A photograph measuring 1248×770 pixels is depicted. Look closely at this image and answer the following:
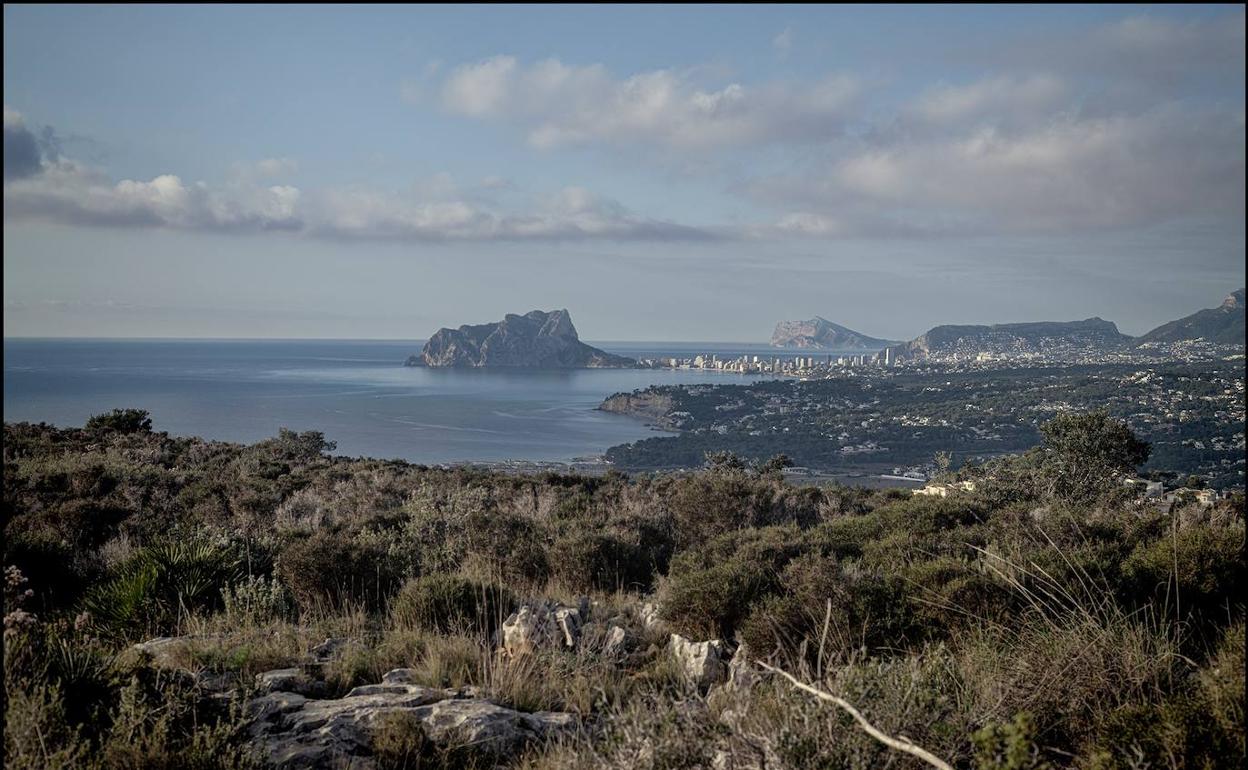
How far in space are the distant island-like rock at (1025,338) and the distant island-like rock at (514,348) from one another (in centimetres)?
7699

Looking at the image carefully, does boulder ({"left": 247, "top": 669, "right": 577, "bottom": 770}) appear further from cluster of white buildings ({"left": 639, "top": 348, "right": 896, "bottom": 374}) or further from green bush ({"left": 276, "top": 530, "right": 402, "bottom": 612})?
cluster of white buildings ({"left": 639, "top": 348, "right": 896, "bottom": 374})

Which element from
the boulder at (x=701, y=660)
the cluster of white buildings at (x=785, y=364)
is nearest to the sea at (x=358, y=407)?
the cluster of white buildings at (x=785, y=364)

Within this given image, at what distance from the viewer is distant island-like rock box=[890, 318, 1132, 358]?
226ft

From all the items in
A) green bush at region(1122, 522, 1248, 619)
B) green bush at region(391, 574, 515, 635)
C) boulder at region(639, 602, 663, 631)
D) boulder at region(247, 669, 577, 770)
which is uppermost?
green bush at region(1122, 522, 1248, 619)

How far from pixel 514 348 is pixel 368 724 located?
156m

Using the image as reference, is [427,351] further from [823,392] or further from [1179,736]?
[1179,736]

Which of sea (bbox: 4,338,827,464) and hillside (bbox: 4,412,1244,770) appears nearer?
hillside (bbox: 4,412,1244,770)

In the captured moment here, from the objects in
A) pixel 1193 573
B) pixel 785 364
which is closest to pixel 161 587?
pixel 1193 573

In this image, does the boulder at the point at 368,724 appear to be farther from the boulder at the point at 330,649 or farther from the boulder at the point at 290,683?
the boulder at the point at 330,649

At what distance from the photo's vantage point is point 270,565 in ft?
24.6

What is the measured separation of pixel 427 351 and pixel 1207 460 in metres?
151

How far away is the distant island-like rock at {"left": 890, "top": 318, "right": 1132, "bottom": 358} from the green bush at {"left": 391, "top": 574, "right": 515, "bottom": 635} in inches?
2739

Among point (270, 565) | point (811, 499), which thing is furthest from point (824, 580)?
point (811, 499)

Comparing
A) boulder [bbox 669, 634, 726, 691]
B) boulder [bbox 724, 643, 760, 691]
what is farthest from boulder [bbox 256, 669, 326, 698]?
boulder [bbox 724, 643, 760, 691]
